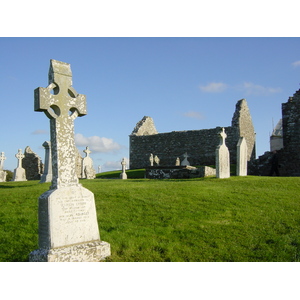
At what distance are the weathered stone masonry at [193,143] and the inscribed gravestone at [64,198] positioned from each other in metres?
28.6

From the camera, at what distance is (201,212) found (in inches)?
396

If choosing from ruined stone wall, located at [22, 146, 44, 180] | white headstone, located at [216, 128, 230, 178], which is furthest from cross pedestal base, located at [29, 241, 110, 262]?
ruined stone wall, located at [22, 146, 44, 180]

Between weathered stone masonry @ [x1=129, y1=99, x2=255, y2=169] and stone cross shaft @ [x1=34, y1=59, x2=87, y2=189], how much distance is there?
28.5 metres

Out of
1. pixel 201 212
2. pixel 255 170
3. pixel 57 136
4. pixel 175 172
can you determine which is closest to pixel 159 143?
pixel 255 170

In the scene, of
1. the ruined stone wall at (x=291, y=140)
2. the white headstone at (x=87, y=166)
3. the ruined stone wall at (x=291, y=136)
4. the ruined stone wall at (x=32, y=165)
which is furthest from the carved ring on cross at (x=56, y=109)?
the ruined stone wall at (x=32, y=165)

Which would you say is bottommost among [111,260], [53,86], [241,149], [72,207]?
[111,260]

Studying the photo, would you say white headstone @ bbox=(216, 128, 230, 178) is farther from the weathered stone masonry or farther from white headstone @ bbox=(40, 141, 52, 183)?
the weathered stone masonry

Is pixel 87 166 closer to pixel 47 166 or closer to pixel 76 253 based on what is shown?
pixel 47 166

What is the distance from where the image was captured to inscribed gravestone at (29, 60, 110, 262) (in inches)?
273

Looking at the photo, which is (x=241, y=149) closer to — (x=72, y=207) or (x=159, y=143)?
(x=72, y=207)

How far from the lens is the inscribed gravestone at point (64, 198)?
22.7 feet

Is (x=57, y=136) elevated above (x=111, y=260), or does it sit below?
above
